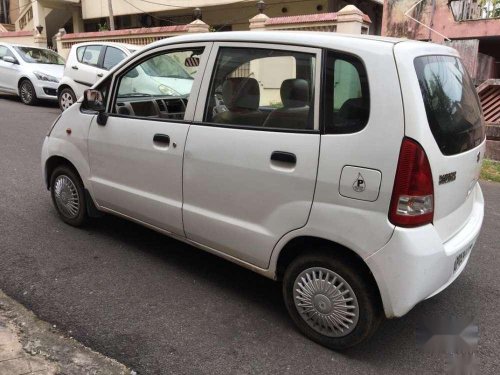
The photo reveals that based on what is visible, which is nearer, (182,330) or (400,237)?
(400,237)

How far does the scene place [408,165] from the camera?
8.14 ft

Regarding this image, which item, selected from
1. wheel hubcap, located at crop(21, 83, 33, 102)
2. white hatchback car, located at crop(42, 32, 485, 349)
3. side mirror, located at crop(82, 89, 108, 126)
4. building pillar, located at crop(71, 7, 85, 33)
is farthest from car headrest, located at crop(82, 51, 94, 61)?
building pillar, located at crop(71, 7, 85, 33)

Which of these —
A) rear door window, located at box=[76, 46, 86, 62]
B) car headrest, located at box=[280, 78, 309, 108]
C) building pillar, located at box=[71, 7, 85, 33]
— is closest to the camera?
car headrest, located at box=[280, 78, 309, 108]

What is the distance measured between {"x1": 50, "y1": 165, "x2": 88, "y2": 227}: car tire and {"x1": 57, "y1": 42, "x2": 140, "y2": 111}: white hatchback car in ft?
20.6

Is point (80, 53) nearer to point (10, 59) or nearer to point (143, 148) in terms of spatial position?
point (10, 59)

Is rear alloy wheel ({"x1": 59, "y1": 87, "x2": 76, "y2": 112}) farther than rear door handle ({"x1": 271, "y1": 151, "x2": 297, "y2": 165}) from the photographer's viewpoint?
Yes

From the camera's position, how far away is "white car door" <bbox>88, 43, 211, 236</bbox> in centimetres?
346

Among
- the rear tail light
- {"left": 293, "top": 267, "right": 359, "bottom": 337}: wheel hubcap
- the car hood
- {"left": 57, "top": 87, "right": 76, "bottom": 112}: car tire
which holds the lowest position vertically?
{"left": 293, "top": 267, "right": 359, "bottom": 337}: wheel hubcap

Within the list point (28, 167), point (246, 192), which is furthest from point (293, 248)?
point (28, 167)

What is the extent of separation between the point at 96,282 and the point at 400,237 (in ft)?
7.34

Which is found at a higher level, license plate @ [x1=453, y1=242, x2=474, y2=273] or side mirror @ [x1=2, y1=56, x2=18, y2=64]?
side mirror @ [x1=2, y1=56, x2=18, y2=64]

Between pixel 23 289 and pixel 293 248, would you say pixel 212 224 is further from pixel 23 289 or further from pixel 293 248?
pixel 23 289

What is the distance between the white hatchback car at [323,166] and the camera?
2.55 metres

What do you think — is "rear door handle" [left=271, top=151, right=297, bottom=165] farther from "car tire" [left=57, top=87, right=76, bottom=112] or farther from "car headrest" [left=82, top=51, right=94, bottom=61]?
"car tire" [left=57, top=87, right=76, bottom=112]
